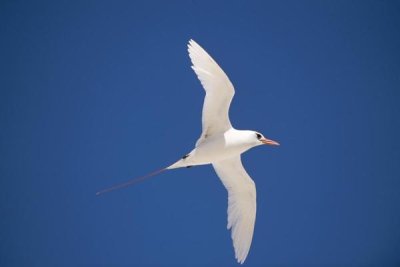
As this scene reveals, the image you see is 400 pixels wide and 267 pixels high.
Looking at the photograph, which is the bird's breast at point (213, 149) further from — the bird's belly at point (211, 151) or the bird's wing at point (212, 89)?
the bird's wing at point (212, 89)

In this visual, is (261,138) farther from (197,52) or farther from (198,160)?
(197,52)

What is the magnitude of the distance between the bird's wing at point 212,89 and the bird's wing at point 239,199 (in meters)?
0.65

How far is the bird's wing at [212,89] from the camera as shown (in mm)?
6777

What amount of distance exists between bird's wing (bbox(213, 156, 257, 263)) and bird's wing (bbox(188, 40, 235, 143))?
0.65m

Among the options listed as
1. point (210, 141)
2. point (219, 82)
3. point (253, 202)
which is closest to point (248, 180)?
point (253, 202)

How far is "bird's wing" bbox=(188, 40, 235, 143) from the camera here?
6777 millimetres

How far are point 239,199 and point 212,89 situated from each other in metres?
1.79

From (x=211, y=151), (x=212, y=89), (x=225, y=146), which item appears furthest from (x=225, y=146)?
(x=212, y=89)

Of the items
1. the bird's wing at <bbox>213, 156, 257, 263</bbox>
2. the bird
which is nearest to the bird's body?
the bird

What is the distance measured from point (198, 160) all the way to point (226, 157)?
1.52ft

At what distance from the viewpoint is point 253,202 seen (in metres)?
7.78

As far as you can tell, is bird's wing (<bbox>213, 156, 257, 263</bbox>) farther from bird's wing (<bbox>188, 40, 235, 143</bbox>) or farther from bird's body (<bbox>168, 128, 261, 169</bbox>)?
bird's wing (<bbox>188, 40, 235, 143</bbox>)

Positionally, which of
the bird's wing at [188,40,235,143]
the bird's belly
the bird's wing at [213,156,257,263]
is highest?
the bird's wing at [188,40,235,143]

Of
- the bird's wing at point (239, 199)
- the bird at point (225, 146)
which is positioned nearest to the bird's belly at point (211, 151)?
the bird at point (225, 146)
